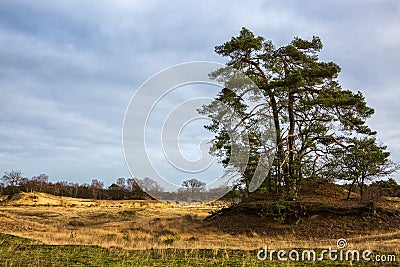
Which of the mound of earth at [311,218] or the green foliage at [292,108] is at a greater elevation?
the green foliage at [292,108]

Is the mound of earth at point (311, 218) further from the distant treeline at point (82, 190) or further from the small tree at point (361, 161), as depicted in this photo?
the distant treeline at point (82, 190)

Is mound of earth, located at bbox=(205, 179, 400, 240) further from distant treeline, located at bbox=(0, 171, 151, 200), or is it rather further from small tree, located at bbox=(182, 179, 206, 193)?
distant treeline, located at bbox=(0, 171, 151, 200)

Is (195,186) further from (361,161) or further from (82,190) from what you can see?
(82,190)

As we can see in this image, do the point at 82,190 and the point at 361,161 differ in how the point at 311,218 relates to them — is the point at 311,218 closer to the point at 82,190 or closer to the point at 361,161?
the point at 361,161

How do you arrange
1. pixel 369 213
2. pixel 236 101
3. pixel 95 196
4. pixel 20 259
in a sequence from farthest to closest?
pixel 95 196 → pixel 236 101 → pixel 369 213 → pixel 20 259

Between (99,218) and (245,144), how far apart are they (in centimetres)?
1651

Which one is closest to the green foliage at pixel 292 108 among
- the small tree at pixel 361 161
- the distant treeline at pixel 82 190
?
the small tree at pixel 361 161

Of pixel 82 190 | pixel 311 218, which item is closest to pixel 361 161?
pixel 311 218

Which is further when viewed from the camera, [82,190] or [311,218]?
[82,190]

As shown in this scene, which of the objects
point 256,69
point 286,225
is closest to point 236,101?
point 256,69

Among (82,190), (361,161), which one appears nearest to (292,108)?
(361,161)

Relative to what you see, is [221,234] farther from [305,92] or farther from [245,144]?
[305,92]

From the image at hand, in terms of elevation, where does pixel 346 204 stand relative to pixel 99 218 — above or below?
above

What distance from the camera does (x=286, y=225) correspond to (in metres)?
21.8
